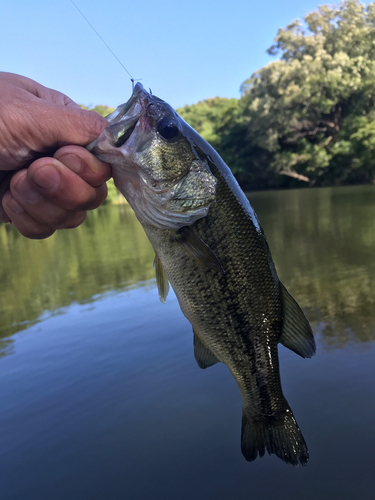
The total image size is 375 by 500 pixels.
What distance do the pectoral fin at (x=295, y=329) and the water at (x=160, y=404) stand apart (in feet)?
4.40

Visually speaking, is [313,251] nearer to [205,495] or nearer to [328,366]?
[328,366]

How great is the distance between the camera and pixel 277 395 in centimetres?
255

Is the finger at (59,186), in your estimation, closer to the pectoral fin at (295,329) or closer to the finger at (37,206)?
the finger at (37,206)

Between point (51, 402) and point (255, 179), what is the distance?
40.1 m

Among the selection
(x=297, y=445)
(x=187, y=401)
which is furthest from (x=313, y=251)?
(x=297, y=445)

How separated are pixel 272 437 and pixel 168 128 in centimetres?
191

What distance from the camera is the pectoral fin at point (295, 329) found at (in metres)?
2.48

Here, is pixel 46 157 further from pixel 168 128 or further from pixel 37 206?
pixel 168 128

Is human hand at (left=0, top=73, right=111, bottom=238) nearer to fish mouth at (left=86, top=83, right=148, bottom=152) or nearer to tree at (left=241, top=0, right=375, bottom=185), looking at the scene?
fish mouth at (left=86, top=83, right=148, bottom=152)

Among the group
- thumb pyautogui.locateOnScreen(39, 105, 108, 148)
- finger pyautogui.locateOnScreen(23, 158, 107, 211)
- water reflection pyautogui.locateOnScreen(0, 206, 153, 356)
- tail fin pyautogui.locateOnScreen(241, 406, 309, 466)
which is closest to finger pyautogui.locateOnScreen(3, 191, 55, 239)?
finger pyautogui.locateOnScreen(23, 158, 107, 211)

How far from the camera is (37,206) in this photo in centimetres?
248

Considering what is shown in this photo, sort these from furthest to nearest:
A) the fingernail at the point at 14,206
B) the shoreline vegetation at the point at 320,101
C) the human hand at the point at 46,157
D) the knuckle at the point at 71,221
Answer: the shoreline vegetation at the point at 320,101 < the knuckle at the point at 71,221 < the fingernail at the point at 14,206 < the human hand at the point at 46,157

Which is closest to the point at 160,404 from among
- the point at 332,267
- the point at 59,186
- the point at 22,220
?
the point at 22,220

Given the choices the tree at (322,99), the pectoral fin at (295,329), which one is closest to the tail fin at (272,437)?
the pectoral fin at (295,329)
